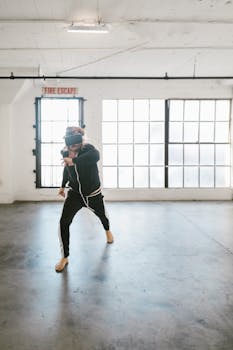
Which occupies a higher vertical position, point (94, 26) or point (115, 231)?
point (94, 26)

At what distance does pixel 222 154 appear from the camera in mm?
8523

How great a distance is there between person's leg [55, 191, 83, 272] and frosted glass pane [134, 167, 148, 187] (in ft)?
15.6

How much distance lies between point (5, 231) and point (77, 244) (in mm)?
1371

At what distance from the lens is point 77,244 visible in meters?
4.49

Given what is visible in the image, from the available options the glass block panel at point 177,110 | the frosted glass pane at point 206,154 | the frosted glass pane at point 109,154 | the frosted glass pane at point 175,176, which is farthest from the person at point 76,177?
the frosted glass pane at point 206,154

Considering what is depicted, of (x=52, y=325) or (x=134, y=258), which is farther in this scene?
(x=134, y=258)

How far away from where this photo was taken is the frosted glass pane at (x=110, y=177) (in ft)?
27.5

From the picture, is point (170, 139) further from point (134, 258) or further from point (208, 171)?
point (134, 258)

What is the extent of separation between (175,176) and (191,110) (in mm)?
1690

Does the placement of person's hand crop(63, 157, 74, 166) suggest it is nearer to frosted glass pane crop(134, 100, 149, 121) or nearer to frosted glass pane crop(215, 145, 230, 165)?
frosted glass pane crop(134, 100, 149, 121)

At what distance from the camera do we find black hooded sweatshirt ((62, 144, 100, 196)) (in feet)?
11.8

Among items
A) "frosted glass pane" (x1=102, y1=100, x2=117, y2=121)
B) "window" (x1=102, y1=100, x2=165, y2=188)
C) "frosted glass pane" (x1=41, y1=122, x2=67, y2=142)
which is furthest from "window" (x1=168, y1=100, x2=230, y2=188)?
"frosted glass pane" (x1=41, y1=122, x2=67, y2=142)

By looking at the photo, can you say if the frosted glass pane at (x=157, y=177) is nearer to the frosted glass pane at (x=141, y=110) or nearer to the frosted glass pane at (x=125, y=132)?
the frosted glass pane at (x=125, y=132)

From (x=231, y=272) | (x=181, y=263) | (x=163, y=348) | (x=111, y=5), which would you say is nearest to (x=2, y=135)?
(x=111, y=5)
